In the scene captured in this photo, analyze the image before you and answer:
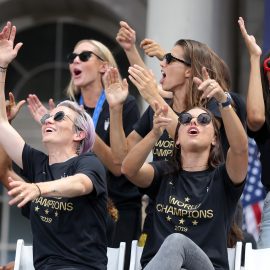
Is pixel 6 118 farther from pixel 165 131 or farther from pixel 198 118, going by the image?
pixel 198 118

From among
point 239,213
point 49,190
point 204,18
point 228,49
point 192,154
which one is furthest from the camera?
point 228,49

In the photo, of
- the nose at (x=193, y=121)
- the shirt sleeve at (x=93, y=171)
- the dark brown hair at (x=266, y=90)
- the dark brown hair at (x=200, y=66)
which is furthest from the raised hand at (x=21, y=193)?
the dark brown hair at (x=266, y=90)

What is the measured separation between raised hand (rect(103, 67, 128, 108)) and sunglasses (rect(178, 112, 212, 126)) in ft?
2.23

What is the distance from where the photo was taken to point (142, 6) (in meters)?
14.4

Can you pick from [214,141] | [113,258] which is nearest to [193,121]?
[214,141]

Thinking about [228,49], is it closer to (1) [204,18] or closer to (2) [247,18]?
(2) [247,18]

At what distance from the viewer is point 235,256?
6418 mm

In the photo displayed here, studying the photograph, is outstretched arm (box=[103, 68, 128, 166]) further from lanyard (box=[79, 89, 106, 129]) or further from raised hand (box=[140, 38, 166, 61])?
raised hand (box=[140, 38, 166, 61])

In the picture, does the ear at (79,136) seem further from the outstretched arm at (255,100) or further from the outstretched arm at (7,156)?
the outstretched arm at (255,100)

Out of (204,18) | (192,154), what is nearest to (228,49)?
(204,18)

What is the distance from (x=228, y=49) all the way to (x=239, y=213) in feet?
20.9

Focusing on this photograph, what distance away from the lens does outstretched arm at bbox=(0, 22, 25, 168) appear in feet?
21.8

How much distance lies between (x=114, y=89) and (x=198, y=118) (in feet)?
2.69

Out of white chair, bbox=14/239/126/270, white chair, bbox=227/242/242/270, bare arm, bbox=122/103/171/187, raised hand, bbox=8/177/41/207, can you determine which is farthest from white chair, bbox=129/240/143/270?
raised hand, bbox=8/177/41/207
